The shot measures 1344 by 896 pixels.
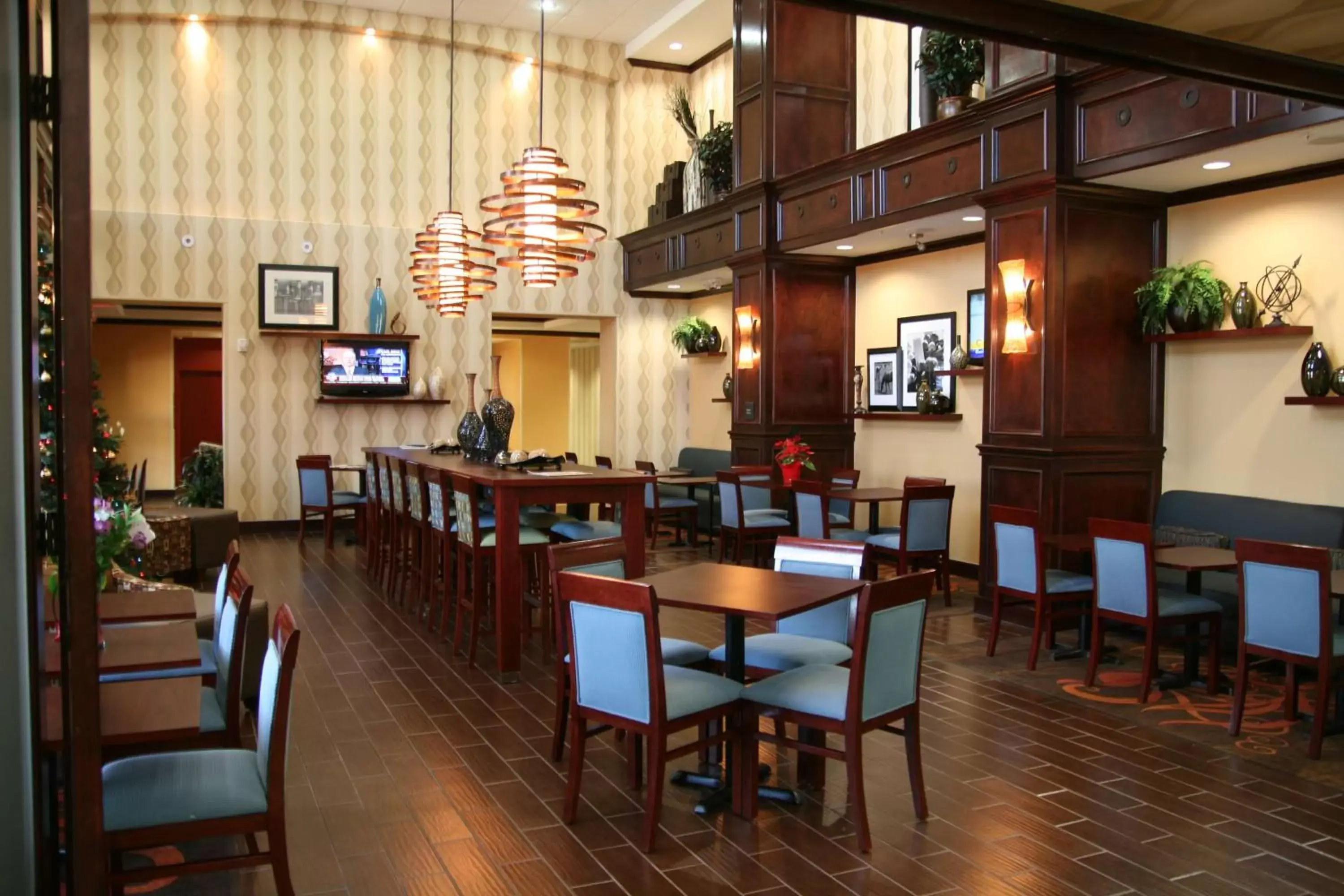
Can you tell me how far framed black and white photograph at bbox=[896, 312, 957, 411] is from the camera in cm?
870

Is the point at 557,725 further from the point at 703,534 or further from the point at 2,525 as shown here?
the point at 703,534

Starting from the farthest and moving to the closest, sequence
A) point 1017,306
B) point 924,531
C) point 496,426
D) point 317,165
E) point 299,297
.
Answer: point 317,165 < point 299,297 < point 496,426 < point 924,531 < point 1017,306

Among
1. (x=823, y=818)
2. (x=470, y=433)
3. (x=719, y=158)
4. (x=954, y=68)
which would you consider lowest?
(x=823, y=818)

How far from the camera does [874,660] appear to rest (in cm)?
338

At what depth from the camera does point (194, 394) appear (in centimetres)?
1639

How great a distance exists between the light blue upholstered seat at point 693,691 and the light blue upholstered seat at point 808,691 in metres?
0.07

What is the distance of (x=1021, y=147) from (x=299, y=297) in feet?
26.0

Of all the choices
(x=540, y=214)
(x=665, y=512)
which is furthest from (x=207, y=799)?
(x=665, y=512)

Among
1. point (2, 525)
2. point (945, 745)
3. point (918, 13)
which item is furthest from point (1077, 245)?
point (2, 525)

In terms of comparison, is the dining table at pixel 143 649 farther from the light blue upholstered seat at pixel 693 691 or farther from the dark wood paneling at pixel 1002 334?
the dark wood paneling at pixel 1002 334

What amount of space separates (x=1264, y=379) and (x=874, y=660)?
416 centimetres

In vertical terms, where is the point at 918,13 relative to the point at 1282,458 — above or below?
above

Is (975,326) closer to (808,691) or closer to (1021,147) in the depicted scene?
(1021,147)

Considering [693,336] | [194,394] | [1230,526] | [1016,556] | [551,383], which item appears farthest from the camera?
[551,383]
